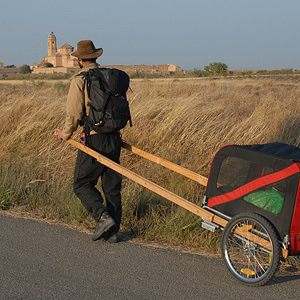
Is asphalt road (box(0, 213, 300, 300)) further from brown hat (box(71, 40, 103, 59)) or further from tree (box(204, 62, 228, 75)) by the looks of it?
tree (box(204, 62, 228, 75))

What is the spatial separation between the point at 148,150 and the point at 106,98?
12.8 ft

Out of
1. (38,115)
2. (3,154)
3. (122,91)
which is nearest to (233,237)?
(122,91)

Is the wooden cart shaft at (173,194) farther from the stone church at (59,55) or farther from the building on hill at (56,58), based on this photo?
the building on hill at (56,58)

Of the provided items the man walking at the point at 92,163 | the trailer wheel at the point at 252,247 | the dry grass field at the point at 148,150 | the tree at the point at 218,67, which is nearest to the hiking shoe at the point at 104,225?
the man walking at the point at 92,163

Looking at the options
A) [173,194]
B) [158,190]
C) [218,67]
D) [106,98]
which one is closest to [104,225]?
[158,190]

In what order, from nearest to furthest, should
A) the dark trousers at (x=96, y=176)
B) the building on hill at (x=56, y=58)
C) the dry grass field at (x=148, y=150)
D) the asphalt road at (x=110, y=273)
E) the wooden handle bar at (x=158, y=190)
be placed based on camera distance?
1. the asphalt road at (x=110, y=273)
2. the wooden handle bar at (x=158, y=190)
3. the dark trousers at (x=96, y=176)
4. the dry grass field at (x=148, y=150)
5. the building on hill at (x=56, y=58)

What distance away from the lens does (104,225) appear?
4.86m

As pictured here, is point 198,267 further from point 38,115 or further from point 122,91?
point 38,115

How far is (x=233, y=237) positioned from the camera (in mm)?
4184

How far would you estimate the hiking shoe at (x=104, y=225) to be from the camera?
Result: 4840mm

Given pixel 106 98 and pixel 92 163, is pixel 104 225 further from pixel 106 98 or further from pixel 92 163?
pixel 106 98

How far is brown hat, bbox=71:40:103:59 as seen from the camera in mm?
5047

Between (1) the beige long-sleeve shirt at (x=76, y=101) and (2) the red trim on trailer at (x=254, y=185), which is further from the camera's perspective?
(1) the beige long-sleeve shirt at (x=76, y=101)

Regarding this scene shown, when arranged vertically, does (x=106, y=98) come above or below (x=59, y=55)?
below
